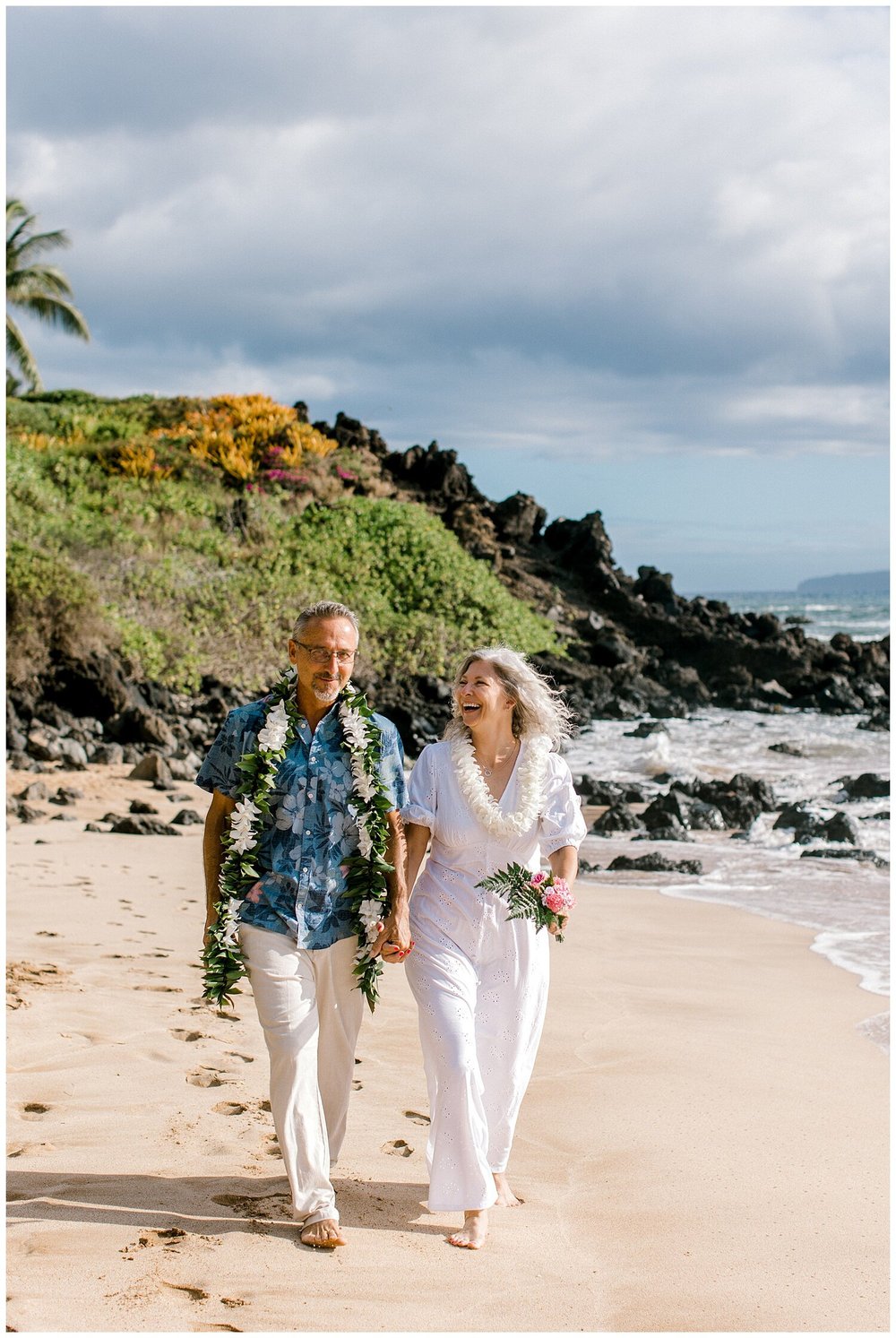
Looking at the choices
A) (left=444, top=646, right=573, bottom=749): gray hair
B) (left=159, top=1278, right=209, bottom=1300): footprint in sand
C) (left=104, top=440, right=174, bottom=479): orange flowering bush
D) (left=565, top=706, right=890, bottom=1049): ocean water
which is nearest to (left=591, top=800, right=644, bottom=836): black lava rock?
(left=565, top=706, right=890, bottom=1049): ocean water

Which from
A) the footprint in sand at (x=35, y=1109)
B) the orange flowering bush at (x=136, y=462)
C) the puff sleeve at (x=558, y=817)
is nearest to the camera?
the puff sleeve at (x=558, y=817)

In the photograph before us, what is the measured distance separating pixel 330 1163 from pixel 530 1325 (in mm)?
959

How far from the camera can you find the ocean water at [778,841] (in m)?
9.67

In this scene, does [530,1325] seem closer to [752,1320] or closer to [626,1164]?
[752,1320]

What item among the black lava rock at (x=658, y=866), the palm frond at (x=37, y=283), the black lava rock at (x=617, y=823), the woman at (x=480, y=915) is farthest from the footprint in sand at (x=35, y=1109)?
the palm frond at (x=37, y=283)

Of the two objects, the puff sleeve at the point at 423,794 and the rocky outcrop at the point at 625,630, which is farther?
the rocky outcrop at the point at 625,630

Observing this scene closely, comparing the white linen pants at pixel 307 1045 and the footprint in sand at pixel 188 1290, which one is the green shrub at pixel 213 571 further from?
the footprint in sand at pixel 188 1290

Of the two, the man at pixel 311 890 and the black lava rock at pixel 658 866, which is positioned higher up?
the man at pixel 311 890

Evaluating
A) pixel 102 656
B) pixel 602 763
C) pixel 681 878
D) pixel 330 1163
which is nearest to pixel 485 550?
pixel 602 763

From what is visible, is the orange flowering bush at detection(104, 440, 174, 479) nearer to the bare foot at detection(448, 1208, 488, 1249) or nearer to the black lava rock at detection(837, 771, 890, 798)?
the black lava rock at detection(837, 771, 890, 798)

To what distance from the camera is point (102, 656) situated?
61.7ft

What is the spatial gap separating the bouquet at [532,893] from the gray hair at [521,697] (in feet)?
1.80

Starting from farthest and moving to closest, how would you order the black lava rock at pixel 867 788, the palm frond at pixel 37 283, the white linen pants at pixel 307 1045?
the palm frond at pixel 37 283 < the black lava rock at pixel 867 788 < the white linen pants at pixel 307 1045

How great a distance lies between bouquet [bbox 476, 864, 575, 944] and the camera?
4.33 metres
